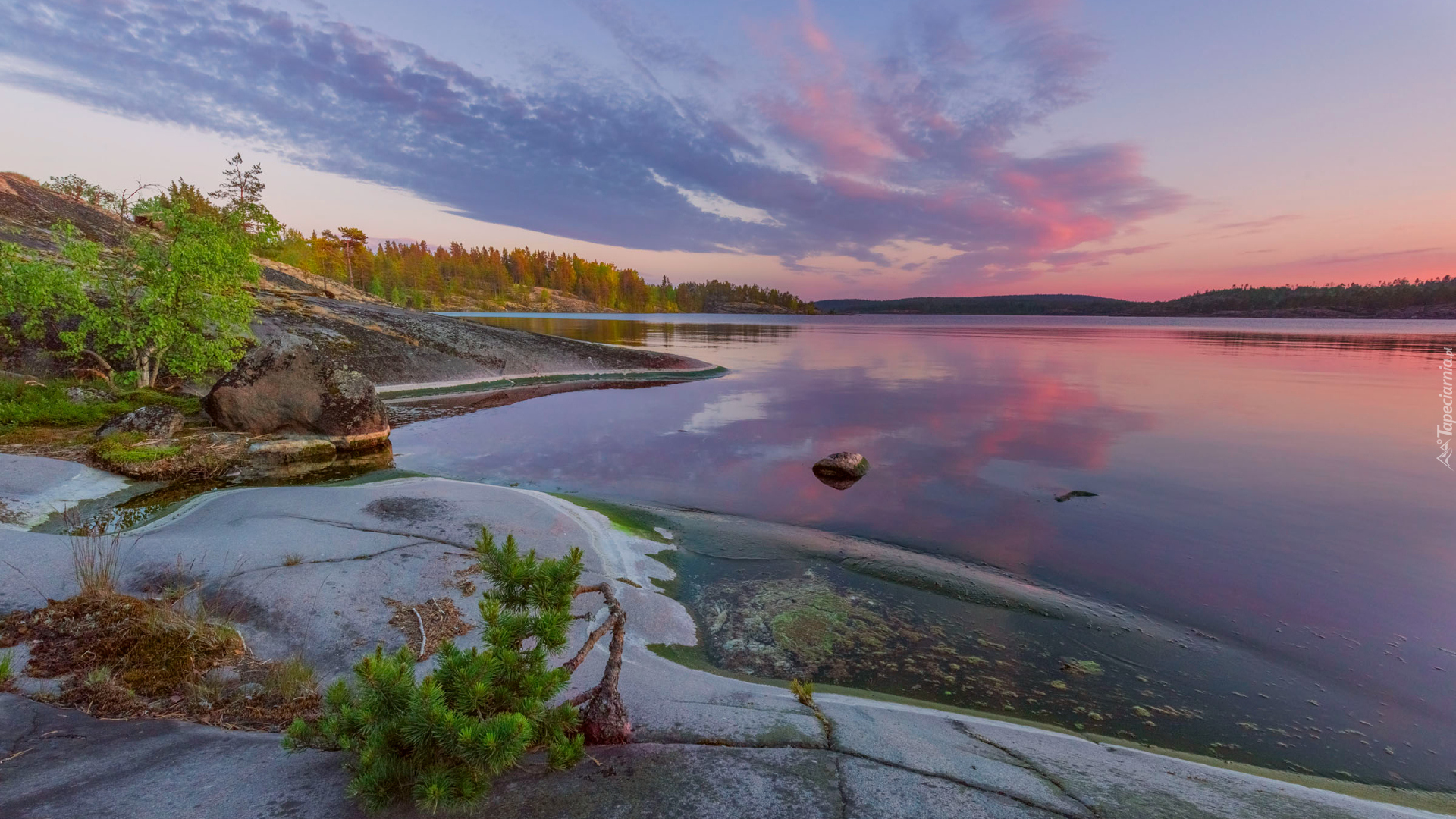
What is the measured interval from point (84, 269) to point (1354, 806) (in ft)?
92.6

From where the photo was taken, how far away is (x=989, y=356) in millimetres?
57719

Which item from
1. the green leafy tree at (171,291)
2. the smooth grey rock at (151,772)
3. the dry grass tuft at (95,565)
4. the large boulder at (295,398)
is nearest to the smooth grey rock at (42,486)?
the dry grass tuft at (95,565)

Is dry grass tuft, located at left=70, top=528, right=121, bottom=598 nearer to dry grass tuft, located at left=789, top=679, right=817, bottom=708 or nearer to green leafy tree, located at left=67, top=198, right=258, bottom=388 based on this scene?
dry grass tuft, located at left=789, top=679, right=817, bottom=708

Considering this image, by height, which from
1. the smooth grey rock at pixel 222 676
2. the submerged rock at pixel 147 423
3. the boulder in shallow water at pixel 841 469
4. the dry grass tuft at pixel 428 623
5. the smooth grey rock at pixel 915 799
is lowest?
the boulder in shallow water at pixel 841 469

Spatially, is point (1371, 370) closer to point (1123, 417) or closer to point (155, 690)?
point (1123, 417)

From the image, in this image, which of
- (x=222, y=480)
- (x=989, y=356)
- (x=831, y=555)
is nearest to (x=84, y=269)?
(x=222, y=480)

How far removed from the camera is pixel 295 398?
1691 centimetres

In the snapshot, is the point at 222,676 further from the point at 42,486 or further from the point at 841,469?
the point at 841,469

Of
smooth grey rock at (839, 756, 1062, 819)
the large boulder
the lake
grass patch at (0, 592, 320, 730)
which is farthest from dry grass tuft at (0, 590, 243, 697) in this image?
the large boulder

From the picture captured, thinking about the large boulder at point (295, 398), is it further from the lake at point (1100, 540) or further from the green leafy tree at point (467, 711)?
the green leafy tree at point (467, 711)

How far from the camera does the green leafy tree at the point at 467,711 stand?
3.53 m

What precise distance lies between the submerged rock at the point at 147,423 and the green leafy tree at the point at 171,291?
448 cm

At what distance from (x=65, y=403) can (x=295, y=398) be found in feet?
17.7

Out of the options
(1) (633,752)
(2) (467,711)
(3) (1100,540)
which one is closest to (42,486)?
(2) (467,711)
